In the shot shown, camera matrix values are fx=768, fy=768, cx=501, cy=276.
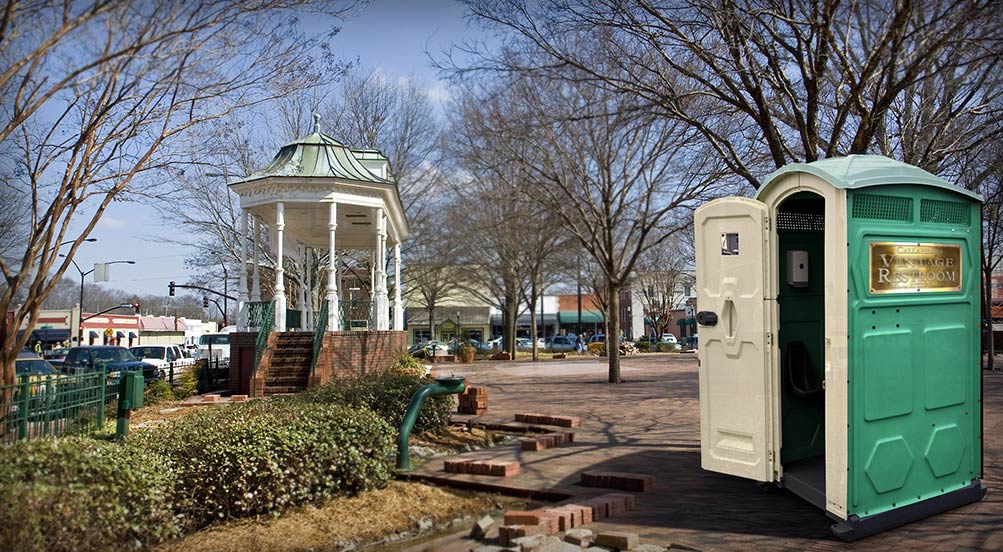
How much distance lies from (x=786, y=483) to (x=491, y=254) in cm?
2991

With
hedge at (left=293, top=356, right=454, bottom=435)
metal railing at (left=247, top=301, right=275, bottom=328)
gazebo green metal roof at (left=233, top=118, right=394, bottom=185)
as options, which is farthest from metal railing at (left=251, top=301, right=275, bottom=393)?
hedge at (left=293, top=356, right=454, bottom=435)

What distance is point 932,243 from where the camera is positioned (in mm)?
6188

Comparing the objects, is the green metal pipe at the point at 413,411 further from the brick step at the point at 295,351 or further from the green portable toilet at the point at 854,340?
the brick step at the point at 295,351

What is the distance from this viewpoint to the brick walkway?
5.70m

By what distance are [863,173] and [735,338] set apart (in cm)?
169

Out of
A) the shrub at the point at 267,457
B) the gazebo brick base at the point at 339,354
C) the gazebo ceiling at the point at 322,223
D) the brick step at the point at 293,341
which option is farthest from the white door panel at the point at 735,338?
the gazebo ceiling at the point at 322,223

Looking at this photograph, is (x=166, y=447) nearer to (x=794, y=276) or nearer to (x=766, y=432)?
(x=766, y=432)

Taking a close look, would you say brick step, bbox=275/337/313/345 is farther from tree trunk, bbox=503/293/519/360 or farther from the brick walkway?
tree trunk, bbox=503/293/519/360

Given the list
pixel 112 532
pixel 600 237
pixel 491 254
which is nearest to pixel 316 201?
pixel 600 237

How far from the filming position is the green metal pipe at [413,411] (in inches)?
323

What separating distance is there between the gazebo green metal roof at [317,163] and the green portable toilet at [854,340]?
11.8 meters

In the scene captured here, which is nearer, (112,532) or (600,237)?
(112,532)

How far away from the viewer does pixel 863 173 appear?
584 cm

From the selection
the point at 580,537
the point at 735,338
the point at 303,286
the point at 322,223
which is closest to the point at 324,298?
the point at 322,223
